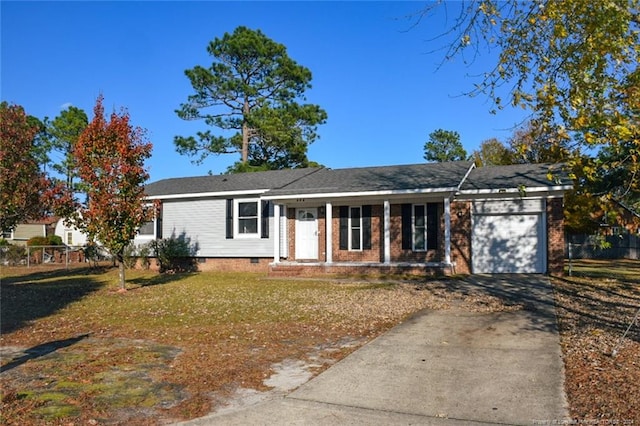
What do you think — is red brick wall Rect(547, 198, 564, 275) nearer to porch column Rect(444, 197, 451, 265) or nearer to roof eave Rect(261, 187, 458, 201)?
porch column Rect(444, 197, 451, 265)

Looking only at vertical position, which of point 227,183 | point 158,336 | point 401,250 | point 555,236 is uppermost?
point 227,183

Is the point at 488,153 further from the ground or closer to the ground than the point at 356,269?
Result: further from the ground

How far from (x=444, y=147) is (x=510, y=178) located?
3005 centimetres

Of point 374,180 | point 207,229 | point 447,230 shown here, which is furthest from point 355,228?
point 207,229

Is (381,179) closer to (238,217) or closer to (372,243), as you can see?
(372,243)

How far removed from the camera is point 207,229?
21875 mm

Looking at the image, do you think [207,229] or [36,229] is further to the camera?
[36,229]

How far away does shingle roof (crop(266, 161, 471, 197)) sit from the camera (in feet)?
57.4

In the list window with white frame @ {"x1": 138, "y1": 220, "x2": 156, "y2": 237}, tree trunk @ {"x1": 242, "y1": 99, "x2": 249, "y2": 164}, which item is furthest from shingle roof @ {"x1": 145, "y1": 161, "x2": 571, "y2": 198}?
tree trunk @ {"x1": 242, "y1": 99, "x2": 249, "y2": 164}

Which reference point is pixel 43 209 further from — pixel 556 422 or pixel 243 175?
pixel 556 422

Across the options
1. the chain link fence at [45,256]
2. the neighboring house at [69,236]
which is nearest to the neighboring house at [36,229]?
the neighboring house at [69,236]

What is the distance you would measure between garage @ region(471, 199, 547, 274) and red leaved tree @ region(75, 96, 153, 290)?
10938 mm

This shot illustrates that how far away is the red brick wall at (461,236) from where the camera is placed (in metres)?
17.7

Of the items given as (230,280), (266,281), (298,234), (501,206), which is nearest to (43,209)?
(230,280)
